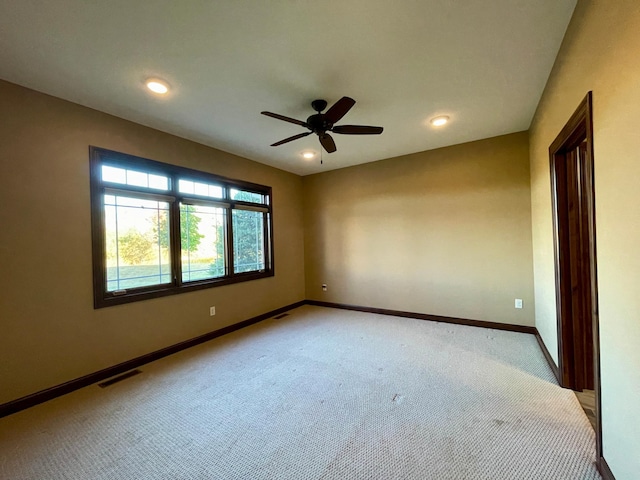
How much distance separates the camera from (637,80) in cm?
103

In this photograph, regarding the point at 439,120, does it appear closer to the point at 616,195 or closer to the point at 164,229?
the point at 616,195

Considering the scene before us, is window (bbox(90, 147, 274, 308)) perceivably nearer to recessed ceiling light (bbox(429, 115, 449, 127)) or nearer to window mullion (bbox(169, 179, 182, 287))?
window mullion (bbox(169, 179, 182, 287))

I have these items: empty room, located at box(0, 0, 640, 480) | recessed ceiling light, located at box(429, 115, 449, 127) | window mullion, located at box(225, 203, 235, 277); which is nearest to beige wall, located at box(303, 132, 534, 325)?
empty room, located at box(0, 0, 640, 480)

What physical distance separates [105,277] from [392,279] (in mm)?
3777

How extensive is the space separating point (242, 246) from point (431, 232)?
9.61ft

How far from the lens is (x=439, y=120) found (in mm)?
3041

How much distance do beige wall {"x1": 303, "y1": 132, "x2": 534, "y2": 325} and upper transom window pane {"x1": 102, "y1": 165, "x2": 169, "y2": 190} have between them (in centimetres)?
271

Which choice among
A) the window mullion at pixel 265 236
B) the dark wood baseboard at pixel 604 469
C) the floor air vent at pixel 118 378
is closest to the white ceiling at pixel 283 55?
the window mullion at pixel 265 236

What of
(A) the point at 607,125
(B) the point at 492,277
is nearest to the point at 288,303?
(B) the point at 492,277

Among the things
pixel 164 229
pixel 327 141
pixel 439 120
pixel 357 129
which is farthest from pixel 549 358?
pixel 164 229

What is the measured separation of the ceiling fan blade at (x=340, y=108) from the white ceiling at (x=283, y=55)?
238 mm

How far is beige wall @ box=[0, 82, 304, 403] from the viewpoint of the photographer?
2.13 meters

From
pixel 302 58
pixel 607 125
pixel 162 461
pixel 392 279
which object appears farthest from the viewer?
pixel 392 279

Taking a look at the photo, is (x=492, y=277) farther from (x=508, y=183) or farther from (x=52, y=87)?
(x=52, y=87)
